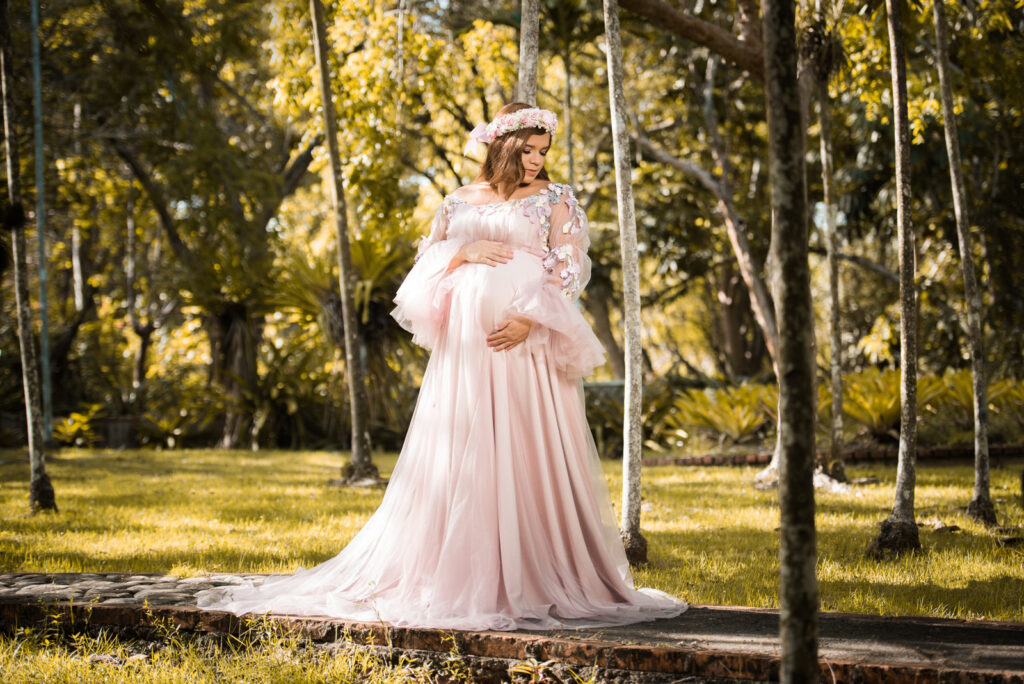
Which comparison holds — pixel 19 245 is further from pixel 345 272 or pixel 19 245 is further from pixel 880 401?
pixel 880 401

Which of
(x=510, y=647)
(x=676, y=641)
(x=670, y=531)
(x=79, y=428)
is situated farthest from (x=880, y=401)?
(x=79, y=428)

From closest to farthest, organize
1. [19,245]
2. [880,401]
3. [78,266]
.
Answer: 1. [19,245]
2. [880,401]
3. [78,266]

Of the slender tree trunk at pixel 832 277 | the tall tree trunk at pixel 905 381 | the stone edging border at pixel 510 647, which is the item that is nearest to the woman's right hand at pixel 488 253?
the stone edging border at pixel 510 647

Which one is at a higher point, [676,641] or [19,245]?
[19,245]

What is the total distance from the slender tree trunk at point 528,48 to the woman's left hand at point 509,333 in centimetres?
179

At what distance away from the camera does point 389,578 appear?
13.3ft

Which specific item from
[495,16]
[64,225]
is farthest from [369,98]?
[64,225]

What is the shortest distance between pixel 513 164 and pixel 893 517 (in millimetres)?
3004

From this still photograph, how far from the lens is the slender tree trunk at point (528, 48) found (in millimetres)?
5363

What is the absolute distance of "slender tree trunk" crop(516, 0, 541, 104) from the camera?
17.6 feet

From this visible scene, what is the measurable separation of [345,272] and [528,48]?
12.8 ft

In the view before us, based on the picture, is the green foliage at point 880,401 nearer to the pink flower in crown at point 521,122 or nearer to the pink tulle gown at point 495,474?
the pink tulle gown at point 495,474

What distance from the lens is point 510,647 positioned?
10.9ft

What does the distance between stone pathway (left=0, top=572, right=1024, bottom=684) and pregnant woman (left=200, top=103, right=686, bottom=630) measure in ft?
0.54
